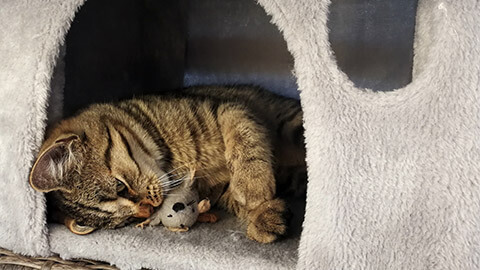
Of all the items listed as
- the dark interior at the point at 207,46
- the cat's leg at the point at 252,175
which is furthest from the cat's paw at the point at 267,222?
the dark interior at the point at 207,46

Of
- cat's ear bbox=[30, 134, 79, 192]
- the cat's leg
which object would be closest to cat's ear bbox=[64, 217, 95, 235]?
cat's ear bbox=[30, 134, 79, 192]

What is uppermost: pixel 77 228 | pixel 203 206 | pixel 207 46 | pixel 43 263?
pixel 207 46

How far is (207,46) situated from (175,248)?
54.4 inches

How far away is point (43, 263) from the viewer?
1.26 m

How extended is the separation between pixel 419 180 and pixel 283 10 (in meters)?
0.48

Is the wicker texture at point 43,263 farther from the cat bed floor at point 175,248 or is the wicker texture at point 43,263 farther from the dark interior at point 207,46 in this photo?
the dark interior at point 207,46

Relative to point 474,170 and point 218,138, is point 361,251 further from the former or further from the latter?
point 218,138

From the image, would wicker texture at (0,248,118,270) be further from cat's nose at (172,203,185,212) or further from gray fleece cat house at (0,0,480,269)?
cat's nose at (172,203,185,212)

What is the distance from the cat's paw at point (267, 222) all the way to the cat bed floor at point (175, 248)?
2cm

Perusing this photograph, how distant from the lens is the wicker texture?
1229mm

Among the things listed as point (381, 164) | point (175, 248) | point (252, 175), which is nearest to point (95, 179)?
point (175, 248)

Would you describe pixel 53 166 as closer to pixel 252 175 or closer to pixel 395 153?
pixel 252 175

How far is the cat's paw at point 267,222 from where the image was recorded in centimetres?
120

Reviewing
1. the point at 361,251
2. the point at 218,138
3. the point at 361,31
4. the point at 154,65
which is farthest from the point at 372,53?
the point at 361,251
